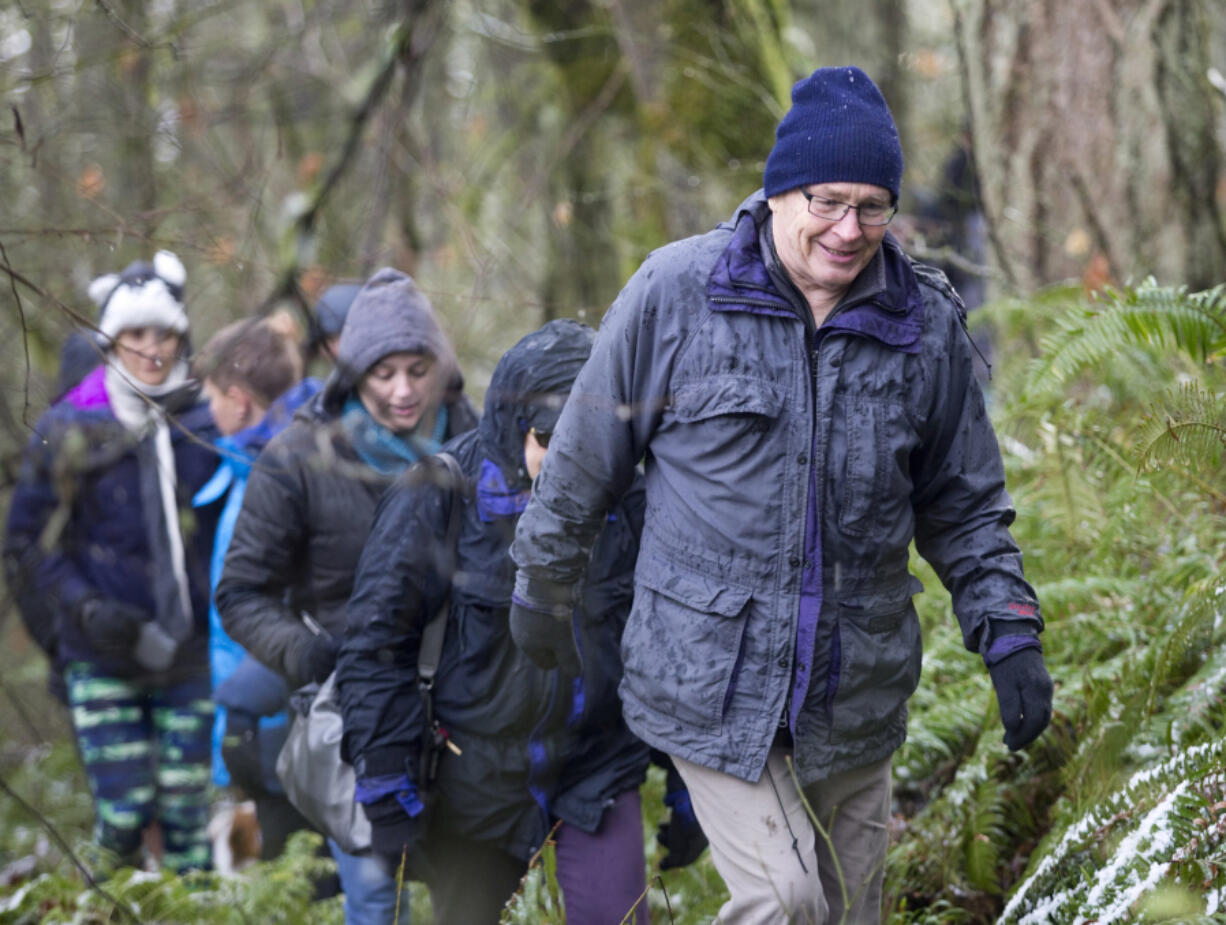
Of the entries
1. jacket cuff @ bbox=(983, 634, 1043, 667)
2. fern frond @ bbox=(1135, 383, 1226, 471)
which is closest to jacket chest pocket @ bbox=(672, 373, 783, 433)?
jacket cuff @ bbox=(983, 634, 1043, 667)

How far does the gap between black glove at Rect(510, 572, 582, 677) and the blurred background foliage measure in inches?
26.9

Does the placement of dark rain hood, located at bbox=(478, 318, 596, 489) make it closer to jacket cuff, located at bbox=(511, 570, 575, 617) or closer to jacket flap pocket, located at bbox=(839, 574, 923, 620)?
jacket cuff, located at bbox=(511, 570, 575, 617)

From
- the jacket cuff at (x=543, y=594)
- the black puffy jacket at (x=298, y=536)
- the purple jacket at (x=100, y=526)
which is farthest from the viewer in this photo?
the purple jacket at (x=100, y=526)

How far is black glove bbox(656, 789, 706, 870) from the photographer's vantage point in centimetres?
338

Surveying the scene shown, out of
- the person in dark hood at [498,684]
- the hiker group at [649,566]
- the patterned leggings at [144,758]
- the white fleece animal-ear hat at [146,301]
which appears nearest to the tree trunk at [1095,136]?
the hiker group at [649,566]

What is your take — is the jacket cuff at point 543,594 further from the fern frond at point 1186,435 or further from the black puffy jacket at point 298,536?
the fern frond at point 1186,435

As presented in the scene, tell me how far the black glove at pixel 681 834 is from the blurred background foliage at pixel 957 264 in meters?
0.23

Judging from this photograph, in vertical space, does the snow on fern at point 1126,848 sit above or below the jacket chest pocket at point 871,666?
below

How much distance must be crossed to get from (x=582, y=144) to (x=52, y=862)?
6.12m

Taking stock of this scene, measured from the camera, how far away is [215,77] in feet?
35.0

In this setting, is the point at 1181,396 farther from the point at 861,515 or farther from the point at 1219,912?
the point at 1219,912

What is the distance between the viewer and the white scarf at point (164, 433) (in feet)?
16.6

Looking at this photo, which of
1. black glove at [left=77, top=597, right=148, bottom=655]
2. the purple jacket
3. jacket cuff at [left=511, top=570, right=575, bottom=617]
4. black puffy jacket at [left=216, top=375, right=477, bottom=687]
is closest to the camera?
jacket cuff at [left=511, top=570, right=575, bottom=617]

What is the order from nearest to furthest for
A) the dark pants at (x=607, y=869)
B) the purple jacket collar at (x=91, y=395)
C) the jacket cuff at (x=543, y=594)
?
the jacket cuff at (x=543, y=594) → the dark pants at (x=607, y=869) → the purple jacket collar at (x=91, y=395)
